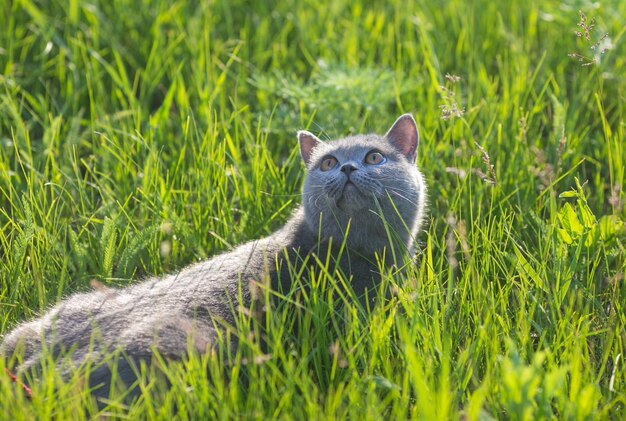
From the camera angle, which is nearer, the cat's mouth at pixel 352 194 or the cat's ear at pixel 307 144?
the cat's mouth at pixel 352 194

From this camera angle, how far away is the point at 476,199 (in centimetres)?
381

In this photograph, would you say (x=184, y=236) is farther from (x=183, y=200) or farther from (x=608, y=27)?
(x=608, y=27)

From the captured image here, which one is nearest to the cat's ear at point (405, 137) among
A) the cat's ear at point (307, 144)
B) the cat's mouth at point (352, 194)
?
the cat's ear at point (307, 144)

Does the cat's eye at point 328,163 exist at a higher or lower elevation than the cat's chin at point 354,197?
higher

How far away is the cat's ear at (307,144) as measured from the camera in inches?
147

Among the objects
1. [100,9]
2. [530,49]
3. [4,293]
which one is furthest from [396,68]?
[4,293]

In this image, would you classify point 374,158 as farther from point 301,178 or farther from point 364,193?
point 301,178

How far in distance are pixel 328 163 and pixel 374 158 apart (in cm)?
21

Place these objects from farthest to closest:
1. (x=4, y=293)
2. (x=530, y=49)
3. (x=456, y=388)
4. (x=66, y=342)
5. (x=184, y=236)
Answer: (x=530, y=49) < (x=184, y=236) < (x=4, y=293) < (x=66, y=342) < (x=456, y=388)

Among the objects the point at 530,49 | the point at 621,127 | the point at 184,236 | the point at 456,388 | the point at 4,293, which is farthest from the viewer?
the point at 530,49

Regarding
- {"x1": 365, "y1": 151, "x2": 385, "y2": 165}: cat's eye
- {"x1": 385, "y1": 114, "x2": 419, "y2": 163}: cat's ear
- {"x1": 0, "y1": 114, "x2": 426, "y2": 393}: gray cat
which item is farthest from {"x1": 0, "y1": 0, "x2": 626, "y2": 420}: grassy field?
{"x1": 365, "y1": 151, "x2": 385, "y2": 165}: cat's eye

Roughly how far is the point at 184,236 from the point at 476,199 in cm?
141

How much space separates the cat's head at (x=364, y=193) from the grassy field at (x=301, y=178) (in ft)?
0.85

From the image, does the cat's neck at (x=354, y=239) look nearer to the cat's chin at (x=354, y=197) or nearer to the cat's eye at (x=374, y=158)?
the cat's chin at (x=354, y=197)
